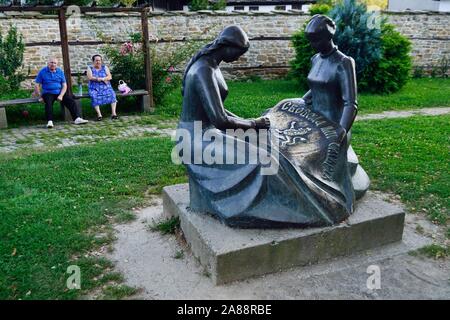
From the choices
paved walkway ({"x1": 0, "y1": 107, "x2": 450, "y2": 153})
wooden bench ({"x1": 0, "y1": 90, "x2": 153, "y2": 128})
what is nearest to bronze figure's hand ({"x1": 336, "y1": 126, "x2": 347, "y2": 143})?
paved walkway ({"x1": 0, "y1": 107, "x2": 450, "y2": 153})

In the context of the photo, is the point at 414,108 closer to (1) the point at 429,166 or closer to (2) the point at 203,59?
(1) the point at 429,166

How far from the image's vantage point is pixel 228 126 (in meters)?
3.60

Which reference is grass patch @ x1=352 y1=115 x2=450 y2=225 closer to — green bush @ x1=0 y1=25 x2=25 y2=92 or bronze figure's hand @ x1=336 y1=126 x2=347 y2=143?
bronze figure's hand @ x1=336 y1=126 x2=347 y2=143

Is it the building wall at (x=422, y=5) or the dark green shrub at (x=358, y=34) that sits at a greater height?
the building wall at (x=422, y=5)

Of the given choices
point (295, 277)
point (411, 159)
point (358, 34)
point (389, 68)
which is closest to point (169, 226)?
point (295, 277)

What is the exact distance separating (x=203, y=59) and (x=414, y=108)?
8.62 metres

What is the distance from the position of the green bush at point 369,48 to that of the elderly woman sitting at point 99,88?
5.01m

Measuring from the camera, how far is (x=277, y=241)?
3.48m

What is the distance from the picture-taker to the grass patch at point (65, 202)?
3576 millimetres

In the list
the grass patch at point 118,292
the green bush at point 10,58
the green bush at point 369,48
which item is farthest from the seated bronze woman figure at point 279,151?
the green bush at point 10,58

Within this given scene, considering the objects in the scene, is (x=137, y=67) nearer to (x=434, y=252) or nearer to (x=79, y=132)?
(x=79, y=132)

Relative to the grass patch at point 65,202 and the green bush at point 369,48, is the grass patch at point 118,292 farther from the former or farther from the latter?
the green bush at point 369,48

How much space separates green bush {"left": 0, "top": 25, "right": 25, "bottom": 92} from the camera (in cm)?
1079

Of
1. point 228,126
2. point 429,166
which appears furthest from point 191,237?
point 429,166
